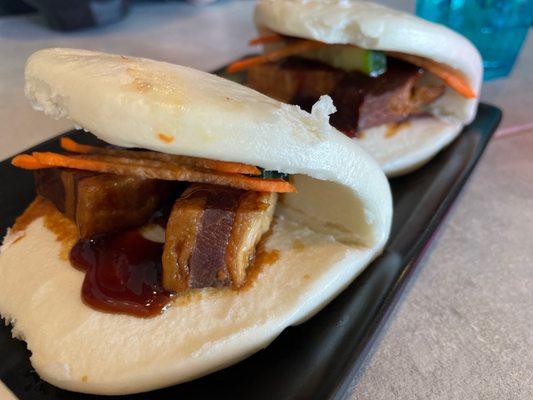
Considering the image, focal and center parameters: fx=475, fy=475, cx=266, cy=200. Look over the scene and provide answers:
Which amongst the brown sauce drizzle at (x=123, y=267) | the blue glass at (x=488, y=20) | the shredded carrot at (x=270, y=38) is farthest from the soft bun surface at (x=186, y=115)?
the blue glass at (x=488, y=20)

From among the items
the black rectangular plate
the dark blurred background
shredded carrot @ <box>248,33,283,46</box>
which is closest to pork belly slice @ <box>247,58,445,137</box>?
shredded carrot @ <box>248,33,283,46</box>

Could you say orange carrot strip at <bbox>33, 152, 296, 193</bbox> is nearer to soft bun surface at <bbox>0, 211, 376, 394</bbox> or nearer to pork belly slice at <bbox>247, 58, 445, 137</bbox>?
soft bun surface at <bbox>0, 211, 376, 394</bbox>

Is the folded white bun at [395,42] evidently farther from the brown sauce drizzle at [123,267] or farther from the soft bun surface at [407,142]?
the brown sauce drizzle at [123,267]

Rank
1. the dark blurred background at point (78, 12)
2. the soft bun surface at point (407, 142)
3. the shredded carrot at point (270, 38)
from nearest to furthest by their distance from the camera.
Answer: the soft bun surface at point (407, 142) < the shredded carrot at point (270, 38) < the dark blurred background at point (78, 12)

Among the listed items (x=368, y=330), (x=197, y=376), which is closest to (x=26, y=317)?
(x=197, y=376)

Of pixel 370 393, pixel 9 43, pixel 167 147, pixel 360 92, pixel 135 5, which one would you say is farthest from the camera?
pixel 135 5

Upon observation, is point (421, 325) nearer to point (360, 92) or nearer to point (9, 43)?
point (360, 92)

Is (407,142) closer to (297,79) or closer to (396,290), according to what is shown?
(297,79)
